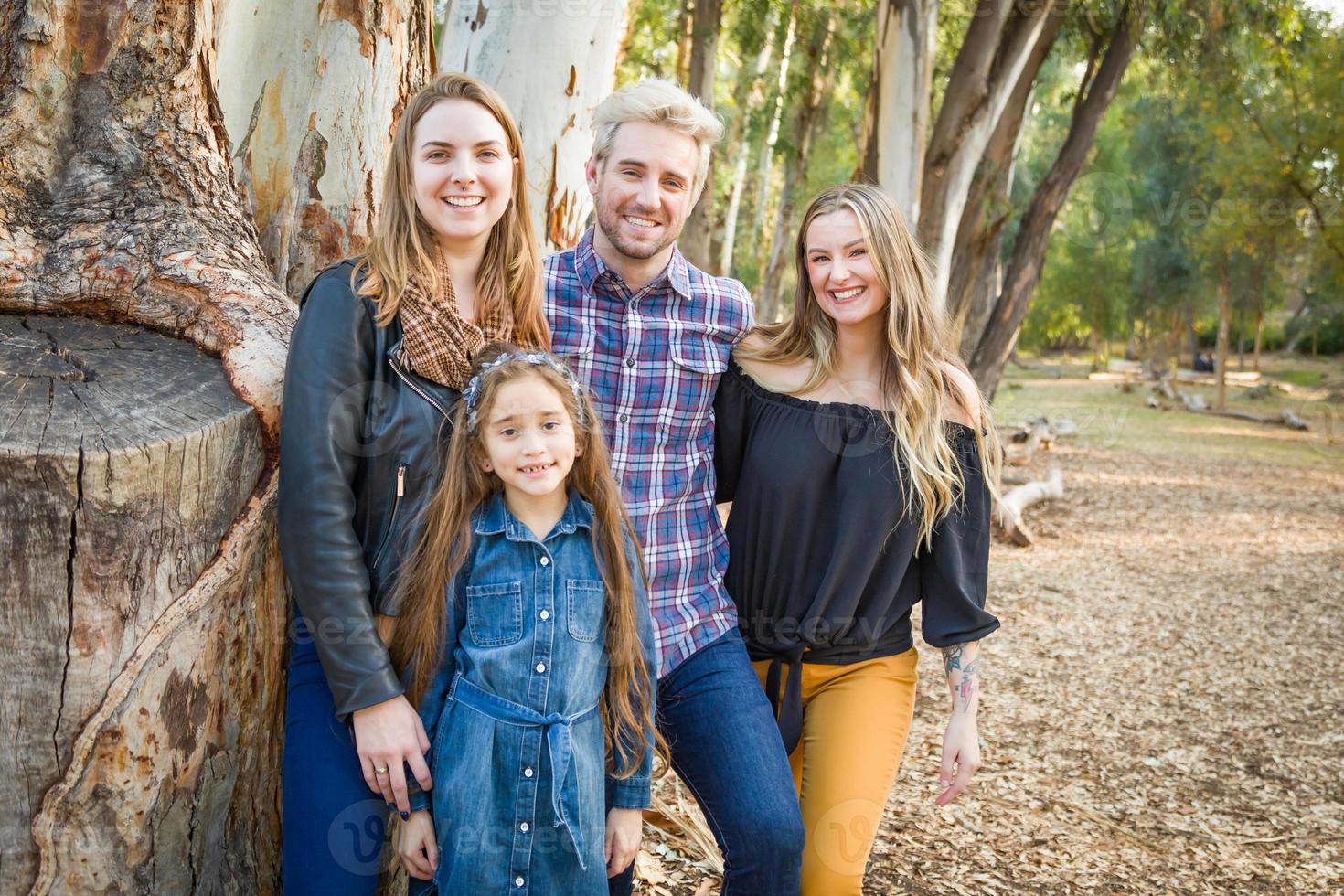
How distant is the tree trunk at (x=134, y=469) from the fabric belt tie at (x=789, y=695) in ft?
3.88

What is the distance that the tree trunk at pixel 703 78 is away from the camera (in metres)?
10.3

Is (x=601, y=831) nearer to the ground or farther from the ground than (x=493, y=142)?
nearer to the ground

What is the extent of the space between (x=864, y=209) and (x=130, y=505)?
70.9 inches

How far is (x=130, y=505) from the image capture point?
6.22ft

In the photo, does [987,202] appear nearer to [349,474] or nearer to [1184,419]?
[349,474]

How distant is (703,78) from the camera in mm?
10781

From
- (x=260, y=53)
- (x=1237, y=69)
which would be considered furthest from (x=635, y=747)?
(x=1237, y=69)

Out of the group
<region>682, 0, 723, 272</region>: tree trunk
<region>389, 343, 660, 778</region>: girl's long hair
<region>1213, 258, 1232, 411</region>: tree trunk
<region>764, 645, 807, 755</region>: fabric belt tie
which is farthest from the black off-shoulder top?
<region>1213, 258, 1232, 411</region>: tree trunk

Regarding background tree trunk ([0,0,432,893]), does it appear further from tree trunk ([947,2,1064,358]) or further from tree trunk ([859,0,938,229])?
tree trunk ([947,2,1064,358])

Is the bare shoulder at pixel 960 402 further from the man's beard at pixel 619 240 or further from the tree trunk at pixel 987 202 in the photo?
the tree trunk at pixel 987 202

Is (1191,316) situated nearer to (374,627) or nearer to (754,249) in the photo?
(754,249)

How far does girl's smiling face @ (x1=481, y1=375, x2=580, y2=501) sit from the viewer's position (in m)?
2.12

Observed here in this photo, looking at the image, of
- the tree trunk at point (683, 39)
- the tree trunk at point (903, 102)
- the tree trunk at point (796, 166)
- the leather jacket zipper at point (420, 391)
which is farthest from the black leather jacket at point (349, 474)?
the tree trunk at point (796, 166)

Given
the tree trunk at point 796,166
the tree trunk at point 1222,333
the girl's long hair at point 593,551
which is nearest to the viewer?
the girl's long hair at point 593,551
